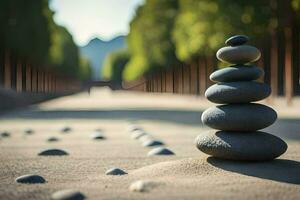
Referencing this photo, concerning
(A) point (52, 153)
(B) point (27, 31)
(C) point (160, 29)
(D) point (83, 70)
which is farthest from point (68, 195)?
(D) point (83, 70)

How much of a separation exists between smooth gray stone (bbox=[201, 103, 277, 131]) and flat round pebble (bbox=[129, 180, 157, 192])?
1.34m

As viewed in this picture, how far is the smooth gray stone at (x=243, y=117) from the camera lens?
18.7ft

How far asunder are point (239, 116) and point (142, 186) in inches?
61.6

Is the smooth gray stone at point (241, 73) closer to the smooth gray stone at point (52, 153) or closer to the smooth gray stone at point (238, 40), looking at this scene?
the smooth gray stone at point (238, 40)

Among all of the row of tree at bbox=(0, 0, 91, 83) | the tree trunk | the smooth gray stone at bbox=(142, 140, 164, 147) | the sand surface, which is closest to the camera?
the sand surface

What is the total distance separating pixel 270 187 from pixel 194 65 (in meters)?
34.9

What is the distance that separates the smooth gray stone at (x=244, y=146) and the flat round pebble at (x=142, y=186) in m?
1.13

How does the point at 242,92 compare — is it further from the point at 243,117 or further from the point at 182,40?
the point at 182,40

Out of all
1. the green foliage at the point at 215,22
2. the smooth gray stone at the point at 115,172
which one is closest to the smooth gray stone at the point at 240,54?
the smooth gray stone at the point at 115,172

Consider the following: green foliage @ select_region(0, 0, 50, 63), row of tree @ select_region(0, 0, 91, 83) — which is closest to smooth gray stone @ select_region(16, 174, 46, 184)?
row of tree @ select_region(0, 0, 91, 83)

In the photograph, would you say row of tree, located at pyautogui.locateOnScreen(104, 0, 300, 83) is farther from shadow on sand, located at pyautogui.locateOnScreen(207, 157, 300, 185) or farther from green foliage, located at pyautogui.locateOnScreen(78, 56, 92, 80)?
green foliage, located at pyautogui.locateOnScreen(78, 56, 92, 80)

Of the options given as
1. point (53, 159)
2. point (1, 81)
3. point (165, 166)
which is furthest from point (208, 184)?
point (1, 81)

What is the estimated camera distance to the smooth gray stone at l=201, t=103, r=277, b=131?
18.7 feet

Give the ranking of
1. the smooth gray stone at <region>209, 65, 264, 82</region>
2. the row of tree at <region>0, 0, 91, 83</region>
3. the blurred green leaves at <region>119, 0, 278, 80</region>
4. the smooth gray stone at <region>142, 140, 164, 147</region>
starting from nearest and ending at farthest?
the smooth gray stone at <region>209, 65, 264, 82</region> < the smooth gray stone at <region>142, 140, 164, 147</region> < the blurred green leaves at <region>119, 0, 278, 80</region> < the row of tree at <region>0, 0, 91, 83</region>
